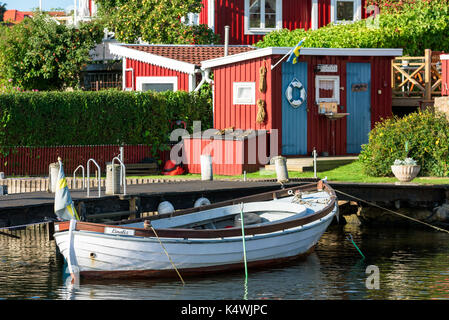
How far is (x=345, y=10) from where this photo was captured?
1469 inches

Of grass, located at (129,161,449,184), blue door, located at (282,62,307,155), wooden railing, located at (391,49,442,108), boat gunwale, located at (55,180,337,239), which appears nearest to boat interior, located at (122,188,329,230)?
boat gunwale, located at (55,180,337,239)

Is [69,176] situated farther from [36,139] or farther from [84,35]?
[84,35]

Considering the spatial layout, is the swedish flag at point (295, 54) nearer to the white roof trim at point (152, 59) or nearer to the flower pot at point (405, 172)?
the white roof trim at point (152, 59)

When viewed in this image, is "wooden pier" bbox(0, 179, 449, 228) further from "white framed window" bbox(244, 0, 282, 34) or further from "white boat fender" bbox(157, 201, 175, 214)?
"white framed window" bbox(244, 0, 282, 34)

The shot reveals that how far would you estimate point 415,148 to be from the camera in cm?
2464

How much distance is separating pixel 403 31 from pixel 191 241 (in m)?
18.2

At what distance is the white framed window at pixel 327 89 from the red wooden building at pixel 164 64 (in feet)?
16.9

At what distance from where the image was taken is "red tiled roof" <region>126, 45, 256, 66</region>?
31922mm

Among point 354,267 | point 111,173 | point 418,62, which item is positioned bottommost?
point 354,267

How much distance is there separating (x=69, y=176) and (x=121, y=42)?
37.1ft

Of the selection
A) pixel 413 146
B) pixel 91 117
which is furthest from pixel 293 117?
pixel 91 117

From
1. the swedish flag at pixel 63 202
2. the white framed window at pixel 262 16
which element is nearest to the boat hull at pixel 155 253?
the swedish flag at pixel 63 202

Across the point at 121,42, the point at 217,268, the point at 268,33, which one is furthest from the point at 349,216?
the point at 121,42

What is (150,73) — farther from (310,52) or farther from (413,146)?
(413,146)
